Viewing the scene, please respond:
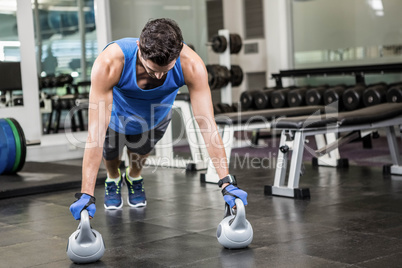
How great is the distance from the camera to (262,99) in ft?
19.5

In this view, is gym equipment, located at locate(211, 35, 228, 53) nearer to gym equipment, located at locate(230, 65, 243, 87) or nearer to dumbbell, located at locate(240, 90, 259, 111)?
gym equipment, located at locate(230, 65, 243, 87)

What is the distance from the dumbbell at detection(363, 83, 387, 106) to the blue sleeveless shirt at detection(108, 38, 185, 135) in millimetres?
3001

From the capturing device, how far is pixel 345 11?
6875 millimetres

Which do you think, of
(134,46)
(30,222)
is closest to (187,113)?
(30,222)

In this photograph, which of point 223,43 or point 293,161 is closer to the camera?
point 293,161

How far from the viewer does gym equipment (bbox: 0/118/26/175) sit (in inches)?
163

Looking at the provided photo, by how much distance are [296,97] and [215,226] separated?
3342 millimetres

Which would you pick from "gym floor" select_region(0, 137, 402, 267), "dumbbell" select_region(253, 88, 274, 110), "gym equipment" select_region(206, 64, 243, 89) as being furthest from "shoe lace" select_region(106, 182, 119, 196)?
"dumbbell" select_region(253, 88, 274, 110)

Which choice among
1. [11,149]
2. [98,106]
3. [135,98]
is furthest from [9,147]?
[98,106]

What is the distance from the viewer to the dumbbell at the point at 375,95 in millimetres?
5222

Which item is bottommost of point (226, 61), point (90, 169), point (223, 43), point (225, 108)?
point (90, 169)

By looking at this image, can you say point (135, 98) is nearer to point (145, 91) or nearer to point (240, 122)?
point (145, 91)

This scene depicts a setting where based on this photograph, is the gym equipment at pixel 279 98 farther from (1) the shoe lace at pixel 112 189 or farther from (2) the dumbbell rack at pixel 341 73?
(1) the shoe lace at pixel 112 189

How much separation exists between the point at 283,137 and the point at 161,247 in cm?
131
